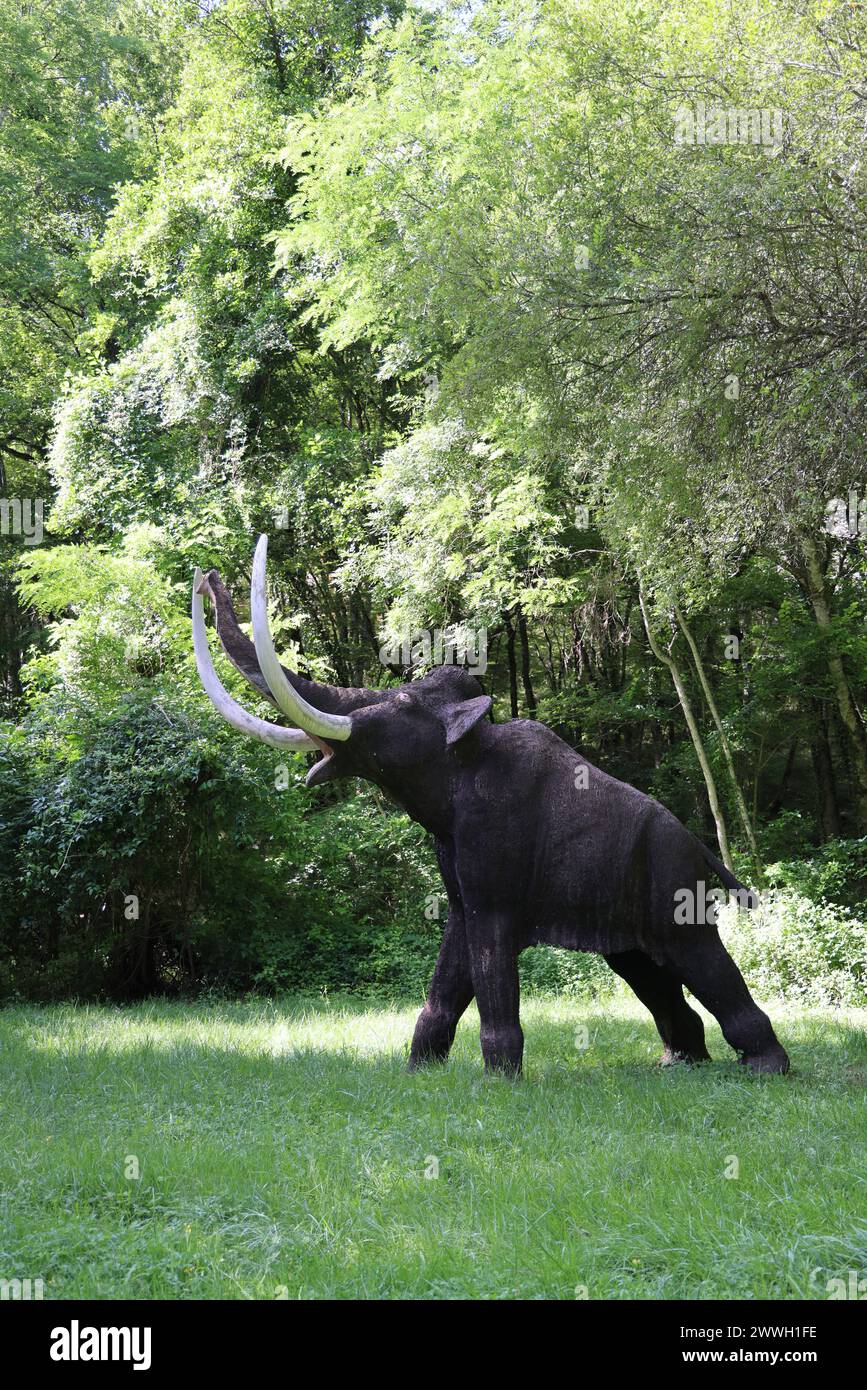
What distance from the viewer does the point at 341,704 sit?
687 cm

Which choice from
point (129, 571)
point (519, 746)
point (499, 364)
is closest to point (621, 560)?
point (499, 364)

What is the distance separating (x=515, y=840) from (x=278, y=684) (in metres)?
1.66

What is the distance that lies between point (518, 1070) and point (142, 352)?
15447 mm

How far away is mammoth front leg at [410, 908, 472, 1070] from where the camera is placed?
693cm
